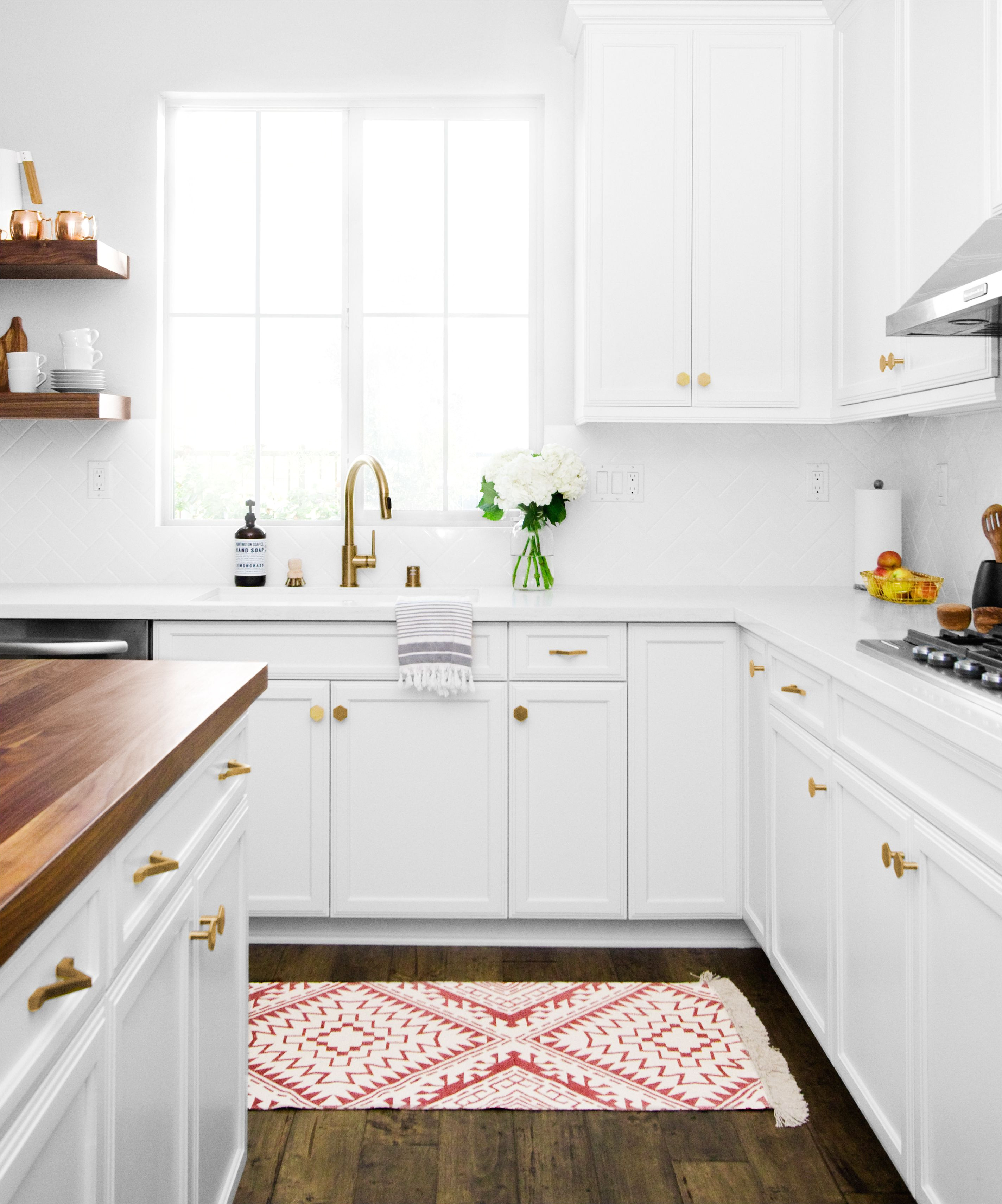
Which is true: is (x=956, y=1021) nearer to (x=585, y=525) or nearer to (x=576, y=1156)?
(x=576, y=1156)

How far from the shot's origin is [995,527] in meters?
2.40

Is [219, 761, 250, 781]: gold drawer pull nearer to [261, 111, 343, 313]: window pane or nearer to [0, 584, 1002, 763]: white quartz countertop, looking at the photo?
[0, 584, 1002, 763]: white quartz countertop

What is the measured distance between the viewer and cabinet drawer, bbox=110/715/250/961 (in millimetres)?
1086

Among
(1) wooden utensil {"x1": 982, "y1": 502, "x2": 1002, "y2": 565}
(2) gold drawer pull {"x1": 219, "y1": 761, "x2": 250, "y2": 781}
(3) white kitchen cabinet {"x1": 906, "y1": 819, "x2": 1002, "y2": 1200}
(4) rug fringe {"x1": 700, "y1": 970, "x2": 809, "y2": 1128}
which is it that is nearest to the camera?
(3) white kitchen cabinet {"x1": 906, "y1": 819, "x2": 1002, "y2": 1200}

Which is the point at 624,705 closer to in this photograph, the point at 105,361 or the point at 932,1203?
the point at 932,1203

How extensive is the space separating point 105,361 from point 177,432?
308 millimetres

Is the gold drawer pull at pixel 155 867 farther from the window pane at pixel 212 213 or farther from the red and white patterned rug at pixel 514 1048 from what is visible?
the window pane at pixel 212 213

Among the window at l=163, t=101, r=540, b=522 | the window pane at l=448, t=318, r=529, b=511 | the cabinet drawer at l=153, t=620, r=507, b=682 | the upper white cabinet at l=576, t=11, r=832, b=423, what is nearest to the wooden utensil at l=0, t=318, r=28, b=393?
the window at l=163, t=101, r=540, b=522

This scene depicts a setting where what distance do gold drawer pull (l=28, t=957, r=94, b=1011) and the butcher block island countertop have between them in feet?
0.25

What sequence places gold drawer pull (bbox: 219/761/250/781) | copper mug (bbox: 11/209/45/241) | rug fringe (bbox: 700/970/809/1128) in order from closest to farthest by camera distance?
gold drawer pull (bbox: 219/761/250/781), rug fringe (bbox: 700/970/809/1128), copper mug (bbox: 11/209/45/241)

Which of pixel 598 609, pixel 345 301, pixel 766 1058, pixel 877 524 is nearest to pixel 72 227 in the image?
pixel 345 301

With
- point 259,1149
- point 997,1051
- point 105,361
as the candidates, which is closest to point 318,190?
point 105,361

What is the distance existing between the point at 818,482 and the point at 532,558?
0.97 m

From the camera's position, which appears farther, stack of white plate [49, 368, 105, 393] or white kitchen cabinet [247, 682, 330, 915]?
stack of white plate [49, 368, 105, 393]
